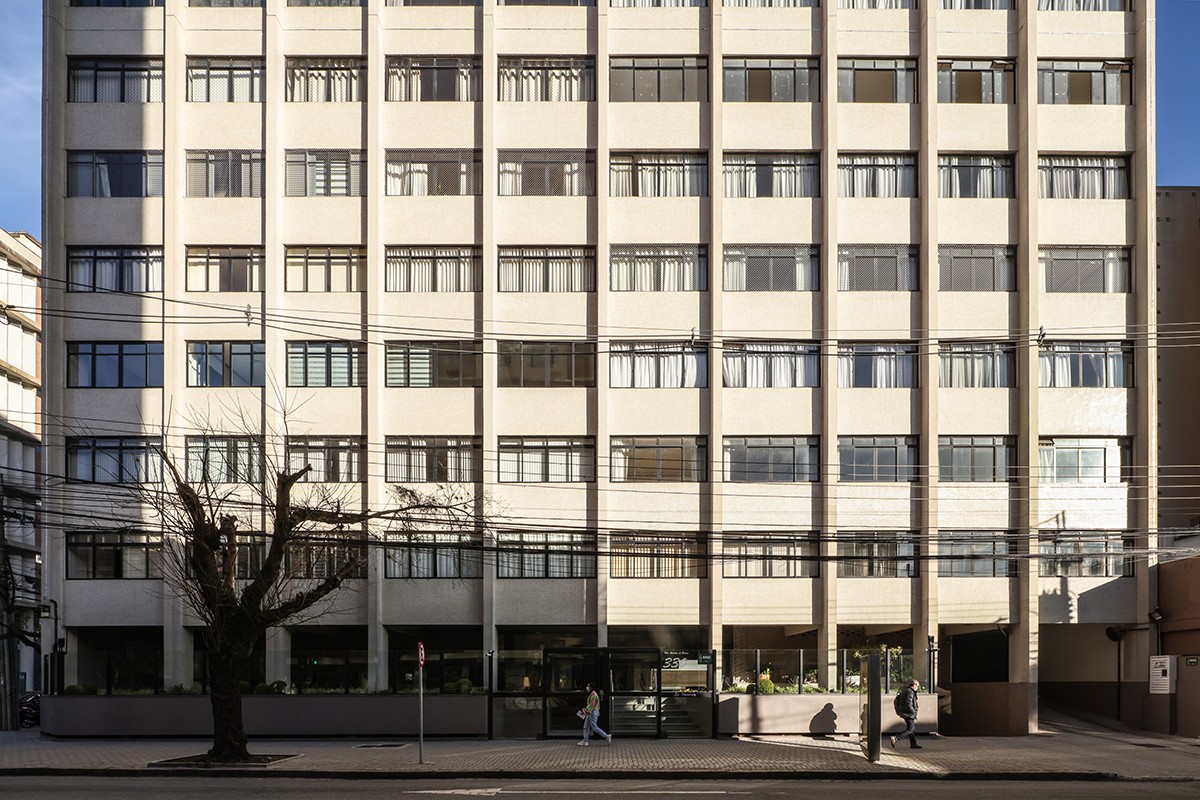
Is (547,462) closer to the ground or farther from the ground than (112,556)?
farther from the ground

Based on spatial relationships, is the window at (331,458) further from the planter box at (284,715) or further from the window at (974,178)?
the window at (974,178)

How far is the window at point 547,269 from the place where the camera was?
34688 mm

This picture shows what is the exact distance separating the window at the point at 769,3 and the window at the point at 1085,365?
12168 millimetres

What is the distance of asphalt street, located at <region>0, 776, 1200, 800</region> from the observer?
19.6 m

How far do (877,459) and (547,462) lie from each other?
9475mm

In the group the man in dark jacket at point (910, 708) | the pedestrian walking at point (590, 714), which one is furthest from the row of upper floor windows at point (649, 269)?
the man in dark jacket at point (910, 708)

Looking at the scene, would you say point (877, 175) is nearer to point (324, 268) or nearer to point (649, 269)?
point (649, 269)

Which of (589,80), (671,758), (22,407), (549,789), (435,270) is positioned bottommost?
(671,758)

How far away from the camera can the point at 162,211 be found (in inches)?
1364

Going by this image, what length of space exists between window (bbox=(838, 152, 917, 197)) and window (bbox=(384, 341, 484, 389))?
11839 mm

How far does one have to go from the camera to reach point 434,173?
1374 inches

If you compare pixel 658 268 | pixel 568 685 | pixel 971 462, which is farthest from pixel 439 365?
pixel 971 462

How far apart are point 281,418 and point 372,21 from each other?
11955 millimetres

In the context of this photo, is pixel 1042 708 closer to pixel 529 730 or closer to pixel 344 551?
pixel 529 730
